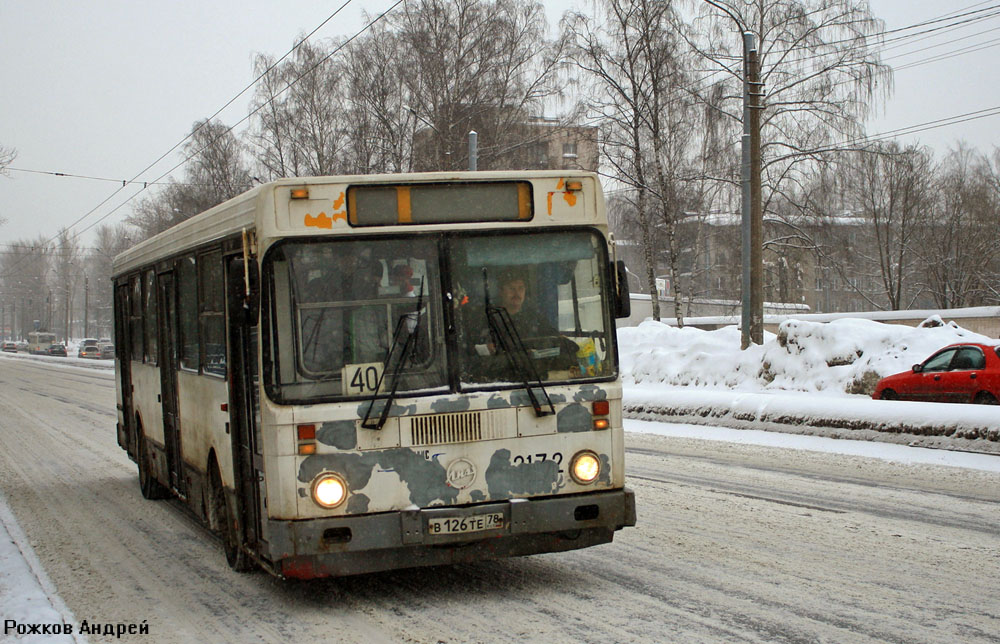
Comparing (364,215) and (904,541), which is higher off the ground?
(364,215)

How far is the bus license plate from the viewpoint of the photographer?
601 cm

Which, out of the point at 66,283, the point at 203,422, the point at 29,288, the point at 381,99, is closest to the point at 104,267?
the point at 66,283

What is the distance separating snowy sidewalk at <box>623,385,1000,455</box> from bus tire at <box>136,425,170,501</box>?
9056mm

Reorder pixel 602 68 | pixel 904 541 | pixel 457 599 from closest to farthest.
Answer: pixel 457 599 → pixel 904 541 → pixel 602 68

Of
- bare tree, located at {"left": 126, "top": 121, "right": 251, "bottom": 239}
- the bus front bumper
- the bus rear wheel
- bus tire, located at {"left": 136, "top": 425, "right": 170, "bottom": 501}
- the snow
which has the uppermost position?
bare tree, located at {"left": 126, "top": 121, "right": 251, "bottom": 239}

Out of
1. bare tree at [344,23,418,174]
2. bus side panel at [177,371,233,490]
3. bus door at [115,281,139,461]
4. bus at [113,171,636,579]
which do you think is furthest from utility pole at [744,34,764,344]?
bare tree at [344,23,418,174]

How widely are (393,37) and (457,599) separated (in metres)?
41.3

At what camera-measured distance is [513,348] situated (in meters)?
6.27

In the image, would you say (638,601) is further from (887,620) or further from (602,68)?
(602,68)

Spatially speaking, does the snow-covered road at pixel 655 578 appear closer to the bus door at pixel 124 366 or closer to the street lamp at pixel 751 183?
the bus door at pixel 124 366

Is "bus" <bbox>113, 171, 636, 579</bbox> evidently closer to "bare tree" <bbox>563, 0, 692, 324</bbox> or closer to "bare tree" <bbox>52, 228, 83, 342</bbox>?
"bare tree" <bbox>563, 0, 692, 324</bbox>

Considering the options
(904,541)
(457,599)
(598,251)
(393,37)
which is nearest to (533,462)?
(457,599)

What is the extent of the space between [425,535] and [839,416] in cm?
1060

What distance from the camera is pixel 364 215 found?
20.4 feet
